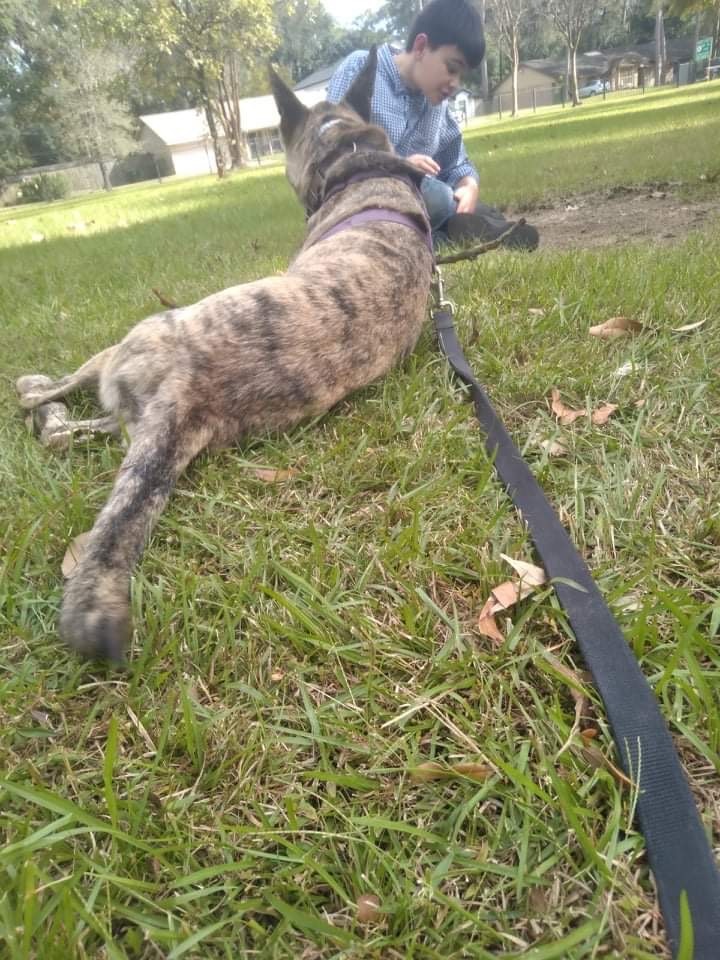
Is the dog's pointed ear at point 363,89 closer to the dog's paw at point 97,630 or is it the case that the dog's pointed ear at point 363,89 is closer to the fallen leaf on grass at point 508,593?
the fallen leaf on grass at point 508,593

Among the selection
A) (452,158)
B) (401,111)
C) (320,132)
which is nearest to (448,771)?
(320,132)

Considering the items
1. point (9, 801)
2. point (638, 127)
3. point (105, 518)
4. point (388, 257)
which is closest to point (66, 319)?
point (388, 257)

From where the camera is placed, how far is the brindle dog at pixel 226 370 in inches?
69.6

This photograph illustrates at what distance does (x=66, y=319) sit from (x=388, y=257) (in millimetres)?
2836

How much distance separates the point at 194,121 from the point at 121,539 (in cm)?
7450

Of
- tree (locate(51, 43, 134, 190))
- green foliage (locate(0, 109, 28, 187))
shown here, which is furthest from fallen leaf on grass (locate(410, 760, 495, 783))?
green foliage (locate(0, 109, 28, 187))

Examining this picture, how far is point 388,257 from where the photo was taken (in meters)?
2.98

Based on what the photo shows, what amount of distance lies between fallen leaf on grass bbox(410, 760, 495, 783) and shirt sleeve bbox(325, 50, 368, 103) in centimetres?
578

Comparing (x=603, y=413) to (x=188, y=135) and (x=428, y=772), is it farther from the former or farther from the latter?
(x=188, y=135)

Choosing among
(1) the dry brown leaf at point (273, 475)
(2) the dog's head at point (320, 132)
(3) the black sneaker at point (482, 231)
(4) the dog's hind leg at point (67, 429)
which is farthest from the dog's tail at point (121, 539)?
(3) the black sneaker at point (482, 231)

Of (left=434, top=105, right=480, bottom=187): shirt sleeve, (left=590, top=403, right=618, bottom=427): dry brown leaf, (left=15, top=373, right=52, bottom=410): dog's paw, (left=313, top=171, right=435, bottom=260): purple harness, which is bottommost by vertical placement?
(left=590, top=403, right=618, bottom=427): dry brown leaf

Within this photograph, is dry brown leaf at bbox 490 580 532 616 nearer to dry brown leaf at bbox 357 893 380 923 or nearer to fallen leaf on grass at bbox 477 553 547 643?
fallen leaf on grass at bbox 477 553 547 643

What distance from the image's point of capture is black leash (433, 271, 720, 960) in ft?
3.36

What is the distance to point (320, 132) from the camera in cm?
483
